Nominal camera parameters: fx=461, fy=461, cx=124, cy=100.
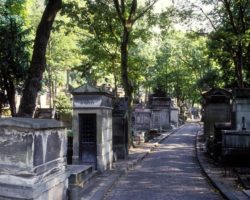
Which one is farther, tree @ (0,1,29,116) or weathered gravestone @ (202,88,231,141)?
weathered gravestone @ (202,88,231,141)

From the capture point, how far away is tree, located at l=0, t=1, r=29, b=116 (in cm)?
2409

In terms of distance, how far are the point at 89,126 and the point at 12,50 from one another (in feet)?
32.2

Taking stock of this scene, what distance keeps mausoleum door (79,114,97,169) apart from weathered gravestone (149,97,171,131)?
31061mm

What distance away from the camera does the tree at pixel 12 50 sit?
2409 cm

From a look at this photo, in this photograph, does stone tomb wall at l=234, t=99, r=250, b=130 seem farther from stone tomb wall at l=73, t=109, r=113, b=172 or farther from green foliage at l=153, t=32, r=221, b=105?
green foliage at l=153, t=32, r=221, b=105

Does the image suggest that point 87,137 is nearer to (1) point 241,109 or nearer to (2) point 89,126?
(2) point 89,126

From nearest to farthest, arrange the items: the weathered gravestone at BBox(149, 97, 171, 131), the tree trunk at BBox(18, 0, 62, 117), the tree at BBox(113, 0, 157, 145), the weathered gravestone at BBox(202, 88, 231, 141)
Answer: the tree trunk at BBox(18, 0, 62, 117), the tree at BBox(113, 0, 157, 145), the weathered gravestone at BBox(202, 88, 231, 141), the weathered gravestone at BBox(149, 97, 171, 131)

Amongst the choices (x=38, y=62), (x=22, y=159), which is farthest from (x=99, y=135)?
(x=22, y=159)

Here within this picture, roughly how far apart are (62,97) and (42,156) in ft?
124

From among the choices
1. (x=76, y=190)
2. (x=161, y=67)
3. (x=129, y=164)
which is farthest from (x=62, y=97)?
(x=76, y=190)

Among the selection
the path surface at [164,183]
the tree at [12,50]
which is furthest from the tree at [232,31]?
the tree at [12,50]

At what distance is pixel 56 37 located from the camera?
1537 inches

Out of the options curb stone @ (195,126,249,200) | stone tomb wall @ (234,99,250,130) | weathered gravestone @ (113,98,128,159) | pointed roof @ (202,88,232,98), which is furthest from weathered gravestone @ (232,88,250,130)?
pointed roof @ (202,88,232,98)

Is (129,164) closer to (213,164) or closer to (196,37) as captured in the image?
(213,164)
